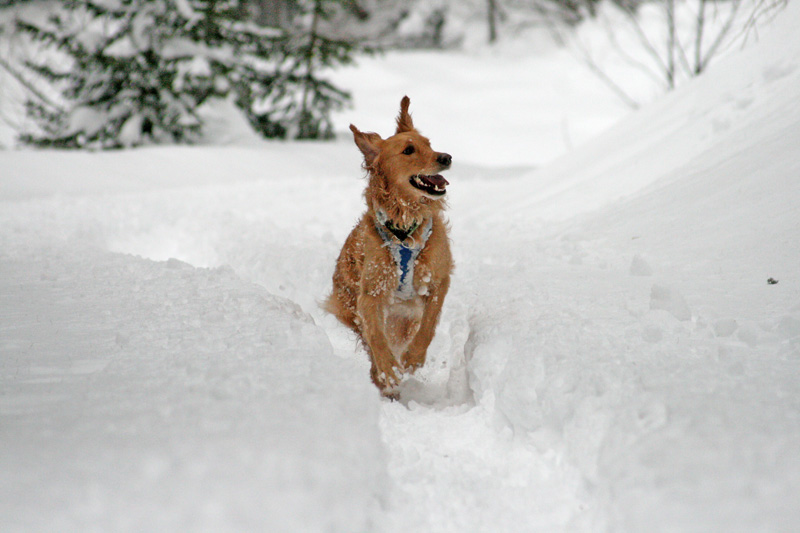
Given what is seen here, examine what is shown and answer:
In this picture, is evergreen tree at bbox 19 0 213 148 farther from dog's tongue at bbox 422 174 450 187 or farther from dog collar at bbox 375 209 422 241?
dog's tongue at bbox 422 174 450 187

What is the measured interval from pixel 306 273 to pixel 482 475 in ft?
9.35

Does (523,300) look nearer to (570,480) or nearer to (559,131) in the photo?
(570,480)

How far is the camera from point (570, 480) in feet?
6.66

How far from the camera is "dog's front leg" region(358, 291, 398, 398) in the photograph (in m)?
3.00

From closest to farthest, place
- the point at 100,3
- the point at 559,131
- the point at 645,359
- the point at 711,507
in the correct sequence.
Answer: the point at 711,507 < the point at 645,359 < the point at 100,3 < the point at 559,131

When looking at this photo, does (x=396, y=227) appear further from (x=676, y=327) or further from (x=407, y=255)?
(x=676, y=327)

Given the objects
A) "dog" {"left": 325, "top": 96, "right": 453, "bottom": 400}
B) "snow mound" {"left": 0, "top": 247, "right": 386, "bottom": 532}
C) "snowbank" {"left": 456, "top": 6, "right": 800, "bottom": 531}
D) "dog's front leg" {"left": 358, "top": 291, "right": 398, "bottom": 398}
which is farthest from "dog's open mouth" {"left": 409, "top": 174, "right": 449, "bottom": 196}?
"snow mound" {"left": 0, "top": 247, "right": 386, "bottom": 532}

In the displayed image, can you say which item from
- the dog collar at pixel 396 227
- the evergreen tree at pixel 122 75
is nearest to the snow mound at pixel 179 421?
the dog collar at pixel 396 227

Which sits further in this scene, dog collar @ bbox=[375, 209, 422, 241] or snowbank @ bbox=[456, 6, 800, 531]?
dog collar @ bbox=[375, 209, 422, 241]

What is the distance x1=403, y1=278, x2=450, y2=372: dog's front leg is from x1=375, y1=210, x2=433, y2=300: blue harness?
0.51 feet

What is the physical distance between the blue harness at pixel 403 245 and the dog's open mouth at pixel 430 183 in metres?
0.19

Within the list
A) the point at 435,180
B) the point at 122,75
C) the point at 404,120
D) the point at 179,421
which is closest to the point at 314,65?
the point at 122,75

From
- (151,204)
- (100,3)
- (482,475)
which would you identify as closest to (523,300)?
(482,475)

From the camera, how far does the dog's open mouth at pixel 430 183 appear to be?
2.92 meters
